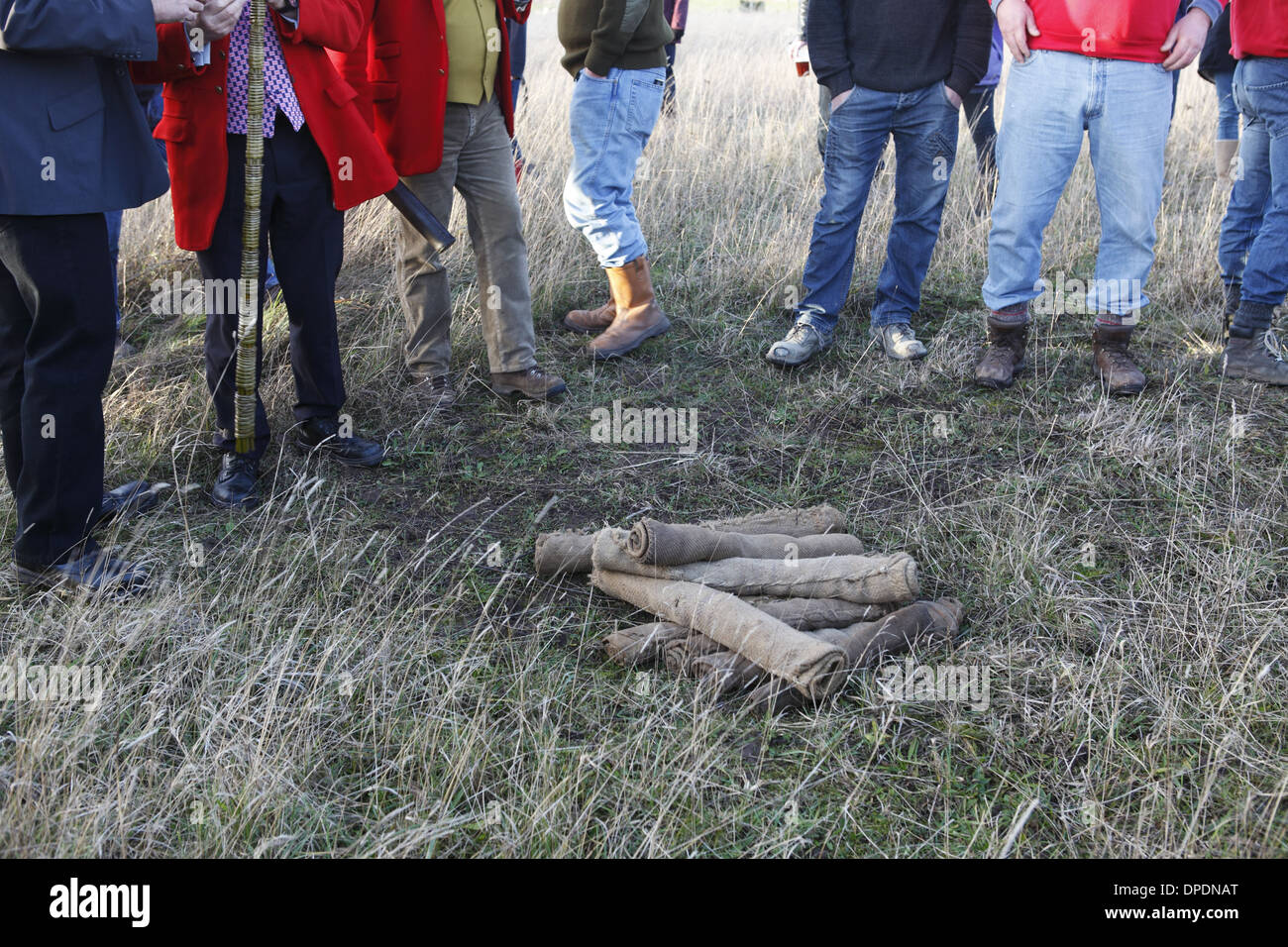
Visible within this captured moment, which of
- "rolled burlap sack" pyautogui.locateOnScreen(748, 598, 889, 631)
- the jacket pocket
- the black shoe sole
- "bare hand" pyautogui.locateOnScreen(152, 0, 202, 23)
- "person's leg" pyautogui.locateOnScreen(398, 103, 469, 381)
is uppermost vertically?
"bare hand" pyautogui.locateOnScreen(152, 0, 202, 23)

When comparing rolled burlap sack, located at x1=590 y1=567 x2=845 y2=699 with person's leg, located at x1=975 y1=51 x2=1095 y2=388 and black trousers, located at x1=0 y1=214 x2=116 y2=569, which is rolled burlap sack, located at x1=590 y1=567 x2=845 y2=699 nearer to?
black trousers, located at x1=0 y1=214 x2=116 y2=569

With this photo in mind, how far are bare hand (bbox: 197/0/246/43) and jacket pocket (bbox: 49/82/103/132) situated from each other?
0.38 metres

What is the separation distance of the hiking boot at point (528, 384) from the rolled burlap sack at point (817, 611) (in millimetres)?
1789

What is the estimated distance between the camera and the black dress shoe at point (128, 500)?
138 inches

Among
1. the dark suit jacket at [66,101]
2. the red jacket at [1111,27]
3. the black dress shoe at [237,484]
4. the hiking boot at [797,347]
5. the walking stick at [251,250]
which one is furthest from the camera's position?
the hiking boot at [797,347]

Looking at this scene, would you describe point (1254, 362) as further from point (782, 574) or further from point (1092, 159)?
point (782, 574)

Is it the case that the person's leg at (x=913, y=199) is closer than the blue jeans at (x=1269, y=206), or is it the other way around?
the blue jeans at (x=1269, y=206)

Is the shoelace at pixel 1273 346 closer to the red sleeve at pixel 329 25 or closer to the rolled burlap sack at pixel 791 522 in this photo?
the rolled burlap sack at pixel 791 522

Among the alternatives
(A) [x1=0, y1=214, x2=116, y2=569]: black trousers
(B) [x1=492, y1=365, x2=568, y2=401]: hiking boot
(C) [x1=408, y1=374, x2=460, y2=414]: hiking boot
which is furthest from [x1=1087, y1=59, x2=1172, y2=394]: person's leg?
(A) [x1=0, y1=214, x2=116, y2=569]: black trousers

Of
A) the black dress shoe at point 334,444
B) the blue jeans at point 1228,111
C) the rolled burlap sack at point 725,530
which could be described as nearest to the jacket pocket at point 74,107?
the black dress shoe at point 334,444

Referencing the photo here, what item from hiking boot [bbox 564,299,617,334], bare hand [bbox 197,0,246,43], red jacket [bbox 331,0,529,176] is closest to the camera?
bare hand [bbox 197,0,246,43]

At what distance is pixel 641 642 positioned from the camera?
9.93 feet

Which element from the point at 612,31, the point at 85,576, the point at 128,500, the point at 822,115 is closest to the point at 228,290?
the point at 128,500

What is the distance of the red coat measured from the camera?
3.31 m
